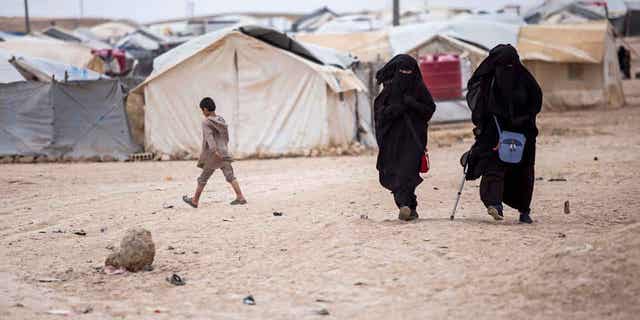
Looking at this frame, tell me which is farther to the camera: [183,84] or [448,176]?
[183,84]

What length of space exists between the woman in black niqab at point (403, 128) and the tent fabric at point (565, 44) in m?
15.8

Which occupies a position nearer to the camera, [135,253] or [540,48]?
[135,253]

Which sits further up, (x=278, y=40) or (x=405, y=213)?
(x=278, y=40)

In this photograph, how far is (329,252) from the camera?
677 cm

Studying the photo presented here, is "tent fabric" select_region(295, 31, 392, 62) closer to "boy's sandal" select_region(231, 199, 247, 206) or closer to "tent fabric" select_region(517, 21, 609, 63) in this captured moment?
"tent fabric" select_region(517, 21, 609, 63)

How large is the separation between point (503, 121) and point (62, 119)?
10787 millimetres

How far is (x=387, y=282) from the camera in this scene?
582cm

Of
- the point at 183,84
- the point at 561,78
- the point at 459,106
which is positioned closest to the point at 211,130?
the point at 183,84

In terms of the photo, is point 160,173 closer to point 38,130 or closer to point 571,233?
point 38,130

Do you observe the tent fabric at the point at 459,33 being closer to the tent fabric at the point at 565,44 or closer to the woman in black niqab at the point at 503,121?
the tent fabric at the point at 565,44

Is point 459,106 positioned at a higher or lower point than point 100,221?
lower

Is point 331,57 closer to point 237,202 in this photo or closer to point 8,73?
point 8,73

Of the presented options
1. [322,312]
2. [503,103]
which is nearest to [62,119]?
[503,103]

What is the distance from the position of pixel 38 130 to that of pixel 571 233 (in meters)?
11.7
